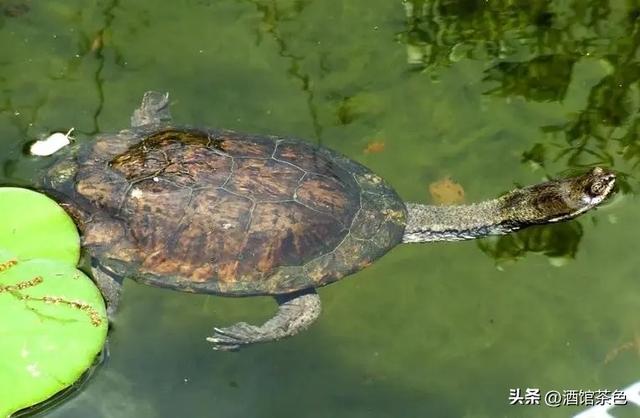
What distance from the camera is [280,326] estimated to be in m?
A: 3.12

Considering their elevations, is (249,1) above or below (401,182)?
above

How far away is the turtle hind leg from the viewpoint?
12.1 ft

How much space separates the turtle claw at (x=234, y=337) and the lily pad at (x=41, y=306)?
545 mm

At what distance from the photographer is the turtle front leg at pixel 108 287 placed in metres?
3.10

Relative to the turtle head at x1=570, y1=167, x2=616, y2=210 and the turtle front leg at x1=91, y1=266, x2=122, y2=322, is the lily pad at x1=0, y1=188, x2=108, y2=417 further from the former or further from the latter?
the turtle head at x1=570, y1=167, x2=616, y2=210

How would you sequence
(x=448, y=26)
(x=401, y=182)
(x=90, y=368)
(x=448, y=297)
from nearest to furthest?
(x=90, y=368) → (x=448, y=297) → (x=401, y=182) → (x=448, y=26)

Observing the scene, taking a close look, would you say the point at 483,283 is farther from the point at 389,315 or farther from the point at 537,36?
the point at 537,36

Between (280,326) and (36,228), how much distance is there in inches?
46.2

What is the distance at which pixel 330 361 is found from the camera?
3166 millimetres

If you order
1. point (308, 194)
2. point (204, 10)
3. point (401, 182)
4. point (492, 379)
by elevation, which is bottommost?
point (492, 379)

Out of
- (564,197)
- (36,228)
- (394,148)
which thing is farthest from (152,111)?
(564,197)

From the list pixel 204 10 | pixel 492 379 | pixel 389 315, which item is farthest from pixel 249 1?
pixel 492 379

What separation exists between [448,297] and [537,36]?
1997 millimetres

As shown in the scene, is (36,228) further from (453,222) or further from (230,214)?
(453,222)
